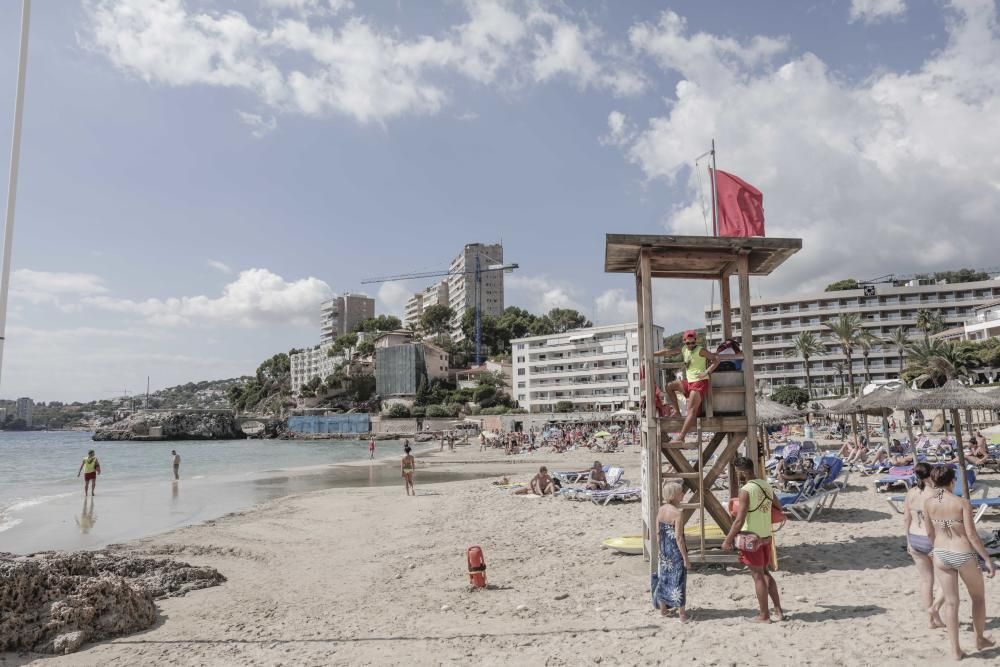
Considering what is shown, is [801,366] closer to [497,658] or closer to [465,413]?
[465,413]

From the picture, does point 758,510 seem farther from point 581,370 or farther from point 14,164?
point 581,370

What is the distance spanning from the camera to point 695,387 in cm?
763

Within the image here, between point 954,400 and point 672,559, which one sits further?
point 954,400

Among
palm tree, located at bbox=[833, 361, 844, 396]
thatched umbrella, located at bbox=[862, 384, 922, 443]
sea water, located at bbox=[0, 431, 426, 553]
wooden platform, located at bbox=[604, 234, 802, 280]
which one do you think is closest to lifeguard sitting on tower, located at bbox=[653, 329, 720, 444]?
wooden platform, located at bbox=[604, 234, 802, 280]

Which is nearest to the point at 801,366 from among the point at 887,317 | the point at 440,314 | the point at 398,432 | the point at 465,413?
the point at 887,317

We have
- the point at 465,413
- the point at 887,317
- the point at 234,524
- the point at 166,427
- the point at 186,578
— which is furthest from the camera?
the point at 166,427

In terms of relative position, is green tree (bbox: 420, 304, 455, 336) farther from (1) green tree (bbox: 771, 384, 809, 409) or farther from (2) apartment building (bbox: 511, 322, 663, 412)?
(1) green tree (bbox: 771, 384, 809, 409)

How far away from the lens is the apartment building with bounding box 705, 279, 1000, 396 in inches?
3140

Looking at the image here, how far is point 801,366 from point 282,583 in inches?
3357

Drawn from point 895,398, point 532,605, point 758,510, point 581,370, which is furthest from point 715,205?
point 581,370

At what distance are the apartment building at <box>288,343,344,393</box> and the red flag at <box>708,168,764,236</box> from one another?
159741 millimetres

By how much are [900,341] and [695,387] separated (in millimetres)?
72056

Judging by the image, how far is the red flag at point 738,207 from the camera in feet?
27.6

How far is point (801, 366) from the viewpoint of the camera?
8256cm
